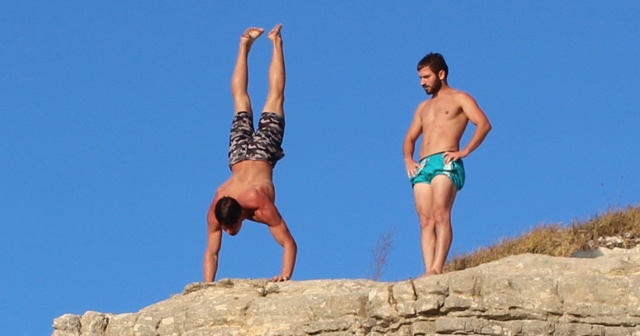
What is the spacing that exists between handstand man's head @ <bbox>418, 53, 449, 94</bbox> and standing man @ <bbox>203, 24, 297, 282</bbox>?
1724mm

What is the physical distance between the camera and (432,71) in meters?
13.3

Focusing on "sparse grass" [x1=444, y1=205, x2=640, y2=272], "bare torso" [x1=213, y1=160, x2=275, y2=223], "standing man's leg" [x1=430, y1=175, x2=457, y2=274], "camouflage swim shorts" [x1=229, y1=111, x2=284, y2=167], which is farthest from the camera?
Result: "sparse grass" [x1=444, y1=205, x2=640, y2=272]

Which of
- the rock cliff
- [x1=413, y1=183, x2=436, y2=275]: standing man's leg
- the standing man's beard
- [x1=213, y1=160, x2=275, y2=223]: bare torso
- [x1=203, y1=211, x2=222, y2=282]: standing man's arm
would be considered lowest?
the rock cliff

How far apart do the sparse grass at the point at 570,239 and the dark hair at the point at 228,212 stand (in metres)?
4.31

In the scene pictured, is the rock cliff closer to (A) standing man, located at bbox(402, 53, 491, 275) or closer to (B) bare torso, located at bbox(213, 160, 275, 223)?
(A) standing man, located at bbox(402, 53, 491, 275)

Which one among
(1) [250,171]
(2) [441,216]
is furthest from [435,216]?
(1) [250,171]

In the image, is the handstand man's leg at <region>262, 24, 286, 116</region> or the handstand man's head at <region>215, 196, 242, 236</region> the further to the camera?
the handstand man's leg at <region>262, 24, 286, 116</region>

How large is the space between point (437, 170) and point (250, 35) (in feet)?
11.6

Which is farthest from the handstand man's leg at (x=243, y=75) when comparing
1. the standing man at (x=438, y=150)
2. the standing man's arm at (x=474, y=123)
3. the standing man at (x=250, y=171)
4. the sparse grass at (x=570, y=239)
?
the sparse grass at (x=570, y=239)

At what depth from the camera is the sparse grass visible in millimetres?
17031

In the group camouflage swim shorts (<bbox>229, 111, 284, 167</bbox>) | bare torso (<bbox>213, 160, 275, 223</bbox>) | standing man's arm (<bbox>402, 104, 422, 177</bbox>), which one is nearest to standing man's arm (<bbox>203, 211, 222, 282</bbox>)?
bare torso (<bbox>213, 160, 275, 223</bbox>)

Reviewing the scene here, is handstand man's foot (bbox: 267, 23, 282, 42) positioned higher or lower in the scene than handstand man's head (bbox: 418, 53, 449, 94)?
higher

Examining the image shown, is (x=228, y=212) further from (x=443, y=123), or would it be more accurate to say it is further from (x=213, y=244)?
(x=443, y=123)

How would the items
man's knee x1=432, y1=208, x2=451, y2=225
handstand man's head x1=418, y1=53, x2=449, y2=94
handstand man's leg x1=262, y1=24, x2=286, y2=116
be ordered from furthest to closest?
1. handstand man's leg x1=262, y1=24, x2=286, y2=116
2. handstand man's head x1=418, y1=53, x2=449, y2=94
3. man's knee x1=432, y1=208, x2=451, y2=225
